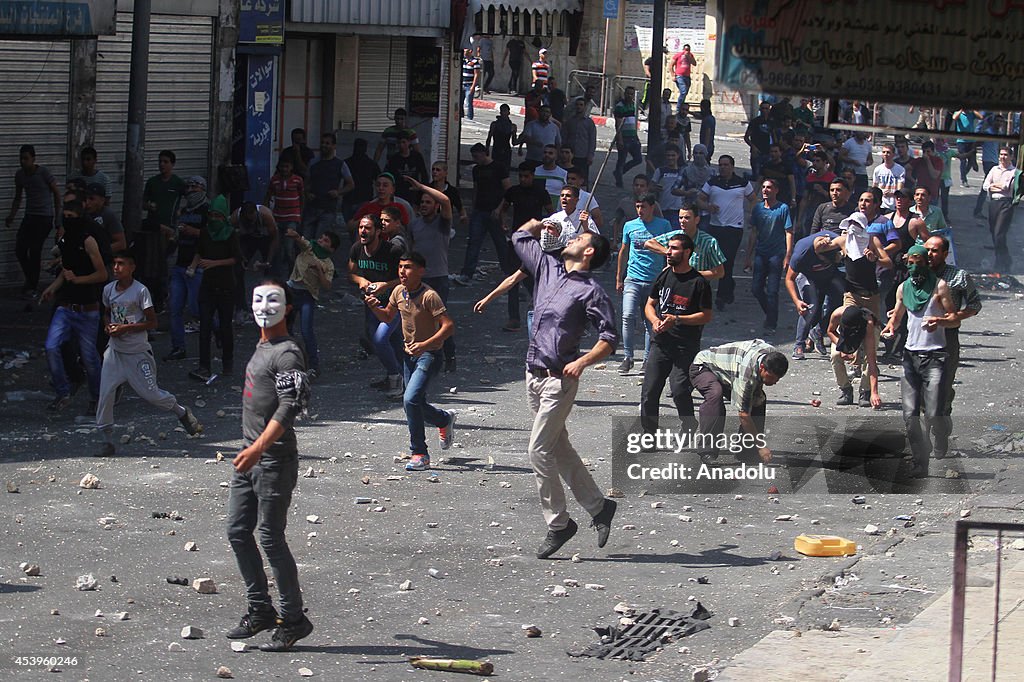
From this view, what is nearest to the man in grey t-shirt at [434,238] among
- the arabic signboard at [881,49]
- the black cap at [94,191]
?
the black cap at [94,191]

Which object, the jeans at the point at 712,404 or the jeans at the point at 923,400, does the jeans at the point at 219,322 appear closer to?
the jeans at the point at 712,404

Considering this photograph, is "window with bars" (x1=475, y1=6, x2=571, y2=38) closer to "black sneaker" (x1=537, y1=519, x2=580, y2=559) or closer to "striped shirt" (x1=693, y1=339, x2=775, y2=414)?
"striped shirt" (x1=693, y1=339, x2=775, y2=414)

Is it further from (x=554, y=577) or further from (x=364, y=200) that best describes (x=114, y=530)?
(x=364, y=200)

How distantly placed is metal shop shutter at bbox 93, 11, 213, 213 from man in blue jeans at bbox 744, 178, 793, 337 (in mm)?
7626

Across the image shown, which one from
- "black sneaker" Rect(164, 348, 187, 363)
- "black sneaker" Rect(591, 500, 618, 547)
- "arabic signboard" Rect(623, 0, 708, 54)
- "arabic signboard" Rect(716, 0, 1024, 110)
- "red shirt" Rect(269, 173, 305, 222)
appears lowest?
"black sneaker" Rect(591, 500, 618, 547)

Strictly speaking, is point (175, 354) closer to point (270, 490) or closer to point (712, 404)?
point (712, 404)

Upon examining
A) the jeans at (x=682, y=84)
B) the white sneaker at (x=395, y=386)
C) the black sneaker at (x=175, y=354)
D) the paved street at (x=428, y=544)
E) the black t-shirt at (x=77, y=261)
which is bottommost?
the paved street at (x=428, y=544)

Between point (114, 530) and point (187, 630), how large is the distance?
203cm

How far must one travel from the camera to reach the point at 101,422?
36.9 ft

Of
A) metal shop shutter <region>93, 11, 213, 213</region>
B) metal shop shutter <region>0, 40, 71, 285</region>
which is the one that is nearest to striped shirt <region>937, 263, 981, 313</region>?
metal shop shutter <region>0, 40, 71, 285</region>

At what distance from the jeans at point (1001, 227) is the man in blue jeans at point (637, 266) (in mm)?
9157

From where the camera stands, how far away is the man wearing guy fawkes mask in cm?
1417

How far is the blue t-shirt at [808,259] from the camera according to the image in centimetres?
1523

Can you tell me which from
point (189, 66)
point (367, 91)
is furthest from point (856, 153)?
point (189, 66)
